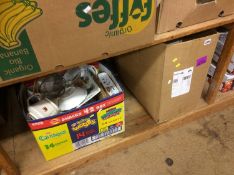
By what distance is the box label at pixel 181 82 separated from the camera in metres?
0.99

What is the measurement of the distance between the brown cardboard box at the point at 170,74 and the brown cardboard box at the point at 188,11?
8cm

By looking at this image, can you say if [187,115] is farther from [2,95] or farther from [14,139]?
[2,95]

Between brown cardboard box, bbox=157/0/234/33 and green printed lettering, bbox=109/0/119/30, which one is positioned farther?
brown cardboard box, bbox=157/0/234/33

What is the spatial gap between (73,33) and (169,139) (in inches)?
29.7

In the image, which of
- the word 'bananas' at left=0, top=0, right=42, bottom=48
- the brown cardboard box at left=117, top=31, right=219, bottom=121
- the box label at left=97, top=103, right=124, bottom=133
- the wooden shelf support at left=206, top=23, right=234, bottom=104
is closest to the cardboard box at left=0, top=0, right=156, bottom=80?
the word 'bananas' at left=0, top=0, right=42, bottom=48

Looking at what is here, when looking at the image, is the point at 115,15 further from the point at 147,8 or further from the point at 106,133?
the point at 106,133

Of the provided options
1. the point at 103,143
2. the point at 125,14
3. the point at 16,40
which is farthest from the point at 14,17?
the point at 103,143

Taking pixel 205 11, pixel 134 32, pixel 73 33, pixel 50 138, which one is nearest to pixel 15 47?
pixel 73 33

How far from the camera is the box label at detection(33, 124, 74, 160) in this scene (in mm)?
904

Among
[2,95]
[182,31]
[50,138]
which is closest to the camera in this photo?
[182,31]

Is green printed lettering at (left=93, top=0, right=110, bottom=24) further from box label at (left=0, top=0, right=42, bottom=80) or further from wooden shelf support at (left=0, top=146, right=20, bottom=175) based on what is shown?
wooden shelf support at (left=0, top=146, right=20, bottom=175)

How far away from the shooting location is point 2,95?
1.33 m

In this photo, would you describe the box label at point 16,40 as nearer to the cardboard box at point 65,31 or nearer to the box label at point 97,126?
the cardboard box at point 65,31

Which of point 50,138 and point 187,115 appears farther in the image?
point 187,115
